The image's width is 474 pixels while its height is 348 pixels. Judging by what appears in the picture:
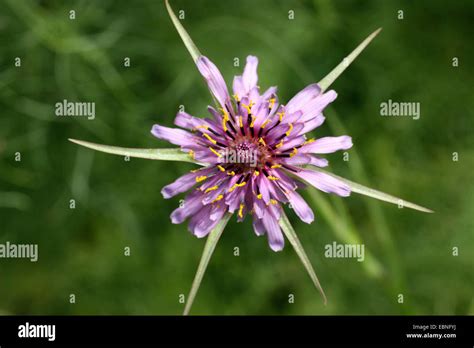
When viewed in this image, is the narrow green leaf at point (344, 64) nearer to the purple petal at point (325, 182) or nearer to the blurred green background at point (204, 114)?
the purple petal at point (325, 182)

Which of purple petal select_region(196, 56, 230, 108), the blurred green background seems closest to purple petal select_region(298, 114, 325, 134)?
purple petal select_region(196, 56, 230, 108)

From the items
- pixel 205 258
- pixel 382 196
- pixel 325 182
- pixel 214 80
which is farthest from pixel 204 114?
pixel 382 196

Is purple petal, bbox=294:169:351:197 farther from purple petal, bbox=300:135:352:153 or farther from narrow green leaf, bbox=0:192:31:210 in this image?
narrow green leaf, bbox=0:192:31:210

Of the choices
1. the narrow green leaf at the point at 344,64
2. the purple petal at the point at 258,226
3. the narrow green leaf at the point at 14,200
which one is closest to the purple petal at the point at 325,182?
the purple petal at the point at 258,226

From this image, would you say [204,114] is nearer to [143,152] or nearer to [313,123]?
[313,123]

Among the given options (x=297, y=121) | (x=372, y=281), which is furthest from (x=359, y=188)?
(x=372, y=281)
